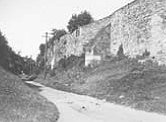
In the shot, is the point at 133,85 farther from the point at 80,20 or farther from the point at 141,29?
the point at 80,20

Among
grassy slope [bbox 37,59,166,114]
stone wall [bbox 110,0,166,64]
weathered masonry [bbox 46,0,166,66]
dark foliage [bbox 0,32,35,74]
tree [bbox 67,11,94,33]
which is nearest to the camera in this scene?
grassy slope [bbox 37,59,166,114]

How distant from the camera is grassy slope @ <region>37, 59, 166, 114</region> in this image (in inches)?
409

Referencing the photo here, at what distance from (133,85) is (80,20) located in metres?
28.7

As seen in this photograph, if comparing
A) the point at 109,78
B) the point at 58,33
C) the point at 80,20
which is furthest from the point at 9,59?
the point at 58,33

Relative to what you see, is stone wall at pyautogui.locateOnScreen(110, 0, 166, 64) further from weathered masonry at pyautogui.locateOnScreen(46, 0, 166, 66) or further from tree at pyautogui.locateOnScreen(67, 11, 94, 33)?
tree at pyautogui.locateOnScreen(67, 11, 94, 33)

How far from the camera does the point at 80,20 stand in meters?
40.2

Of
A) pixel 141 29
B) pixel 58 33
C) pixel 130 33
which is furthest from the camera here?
pixel 58 33

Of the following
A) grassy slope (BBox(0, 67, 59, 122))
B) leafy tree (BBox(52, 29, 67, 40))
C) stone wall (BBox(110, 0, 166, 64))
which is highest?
leafy tree (BBox(52, 29, 67, 40))

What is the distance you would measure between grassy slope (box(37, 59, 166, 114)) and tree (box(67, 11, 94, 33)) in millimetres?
21781

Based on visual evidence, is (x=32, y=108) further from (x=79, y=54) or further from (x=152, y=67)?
(x=79, y=54)

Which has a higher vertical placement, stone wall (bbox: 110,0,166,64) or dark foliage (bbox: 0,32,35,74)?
stone wall (bbox: 110,0,166,64)

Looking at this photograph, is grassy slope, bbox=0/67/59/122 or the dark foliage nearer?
grassy slope, bbox=0/67/59/122

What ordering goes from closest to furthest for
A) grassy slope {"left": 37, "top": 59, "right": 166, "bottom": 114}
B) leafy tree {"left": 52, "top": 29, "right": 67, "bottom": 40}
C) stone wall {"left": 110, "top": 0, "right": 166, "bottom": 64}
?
grassy slope {"left": 37, "top": 59, "right": 166, "bottom": 114}
stone wall {"left": 110, "top": 0, "right": 166, "bottom": 64}
leafy tree {"left": 52, "top": 29, "right": 67, "bottom": 40}

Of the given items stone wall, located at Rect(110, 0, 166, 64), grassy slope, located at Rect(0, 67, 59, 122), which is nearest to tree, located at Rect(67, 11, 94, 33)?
stone wall, located at Rect(110, 0, 166, 64)
